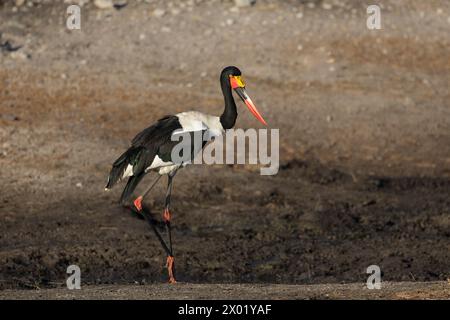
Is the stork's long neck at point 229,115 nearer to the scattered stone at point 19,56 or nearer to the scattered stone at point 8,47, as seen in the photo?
the scattered stone at point 19,56

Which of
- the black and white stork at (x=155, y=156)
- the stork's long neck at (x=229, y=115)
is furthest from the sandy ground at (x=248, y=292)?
the stork's long neck at (x=229, y=115)

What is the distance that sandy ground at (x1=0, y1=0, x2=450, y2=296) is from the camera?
12.1m

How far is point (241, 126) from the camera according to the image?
1608 cm

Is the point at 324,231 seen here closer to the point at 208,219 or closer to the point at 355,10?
the point at 208,219

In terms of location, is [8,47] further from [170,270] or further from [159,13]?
[170,270]

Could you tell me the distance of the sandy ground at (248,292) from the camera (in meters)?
9.06

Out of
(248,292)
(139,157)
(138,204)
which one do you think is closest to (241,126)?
(138,204)

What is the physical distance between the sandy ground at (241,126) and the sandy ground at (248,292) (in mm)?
369

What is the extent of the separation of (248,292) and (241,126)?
6.88 m

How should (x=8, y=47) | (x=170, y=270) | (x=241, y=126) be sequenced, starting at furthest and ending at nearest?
(x=8, y=47) → (x=241, y=126) → (x=170, y=270)

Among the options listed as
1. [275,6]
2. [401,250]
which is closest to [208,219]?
[401,250]

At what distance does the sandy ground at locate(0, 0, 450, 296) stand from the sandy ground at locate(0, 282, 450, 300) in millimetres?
369

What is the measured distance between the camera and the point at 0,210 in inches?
524
